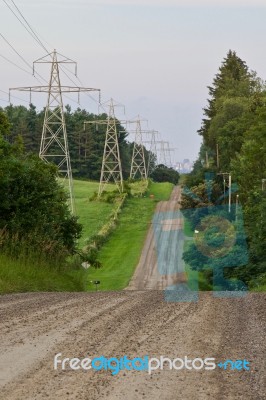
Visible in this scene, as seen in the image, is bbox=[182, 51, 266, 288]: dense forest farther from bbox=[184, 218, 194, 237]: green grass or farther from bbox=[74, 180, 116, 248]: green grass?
bbox=[74, 180, 116, 248]: green grass

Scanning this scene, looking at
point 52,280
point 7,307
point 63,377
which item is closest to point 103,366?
point 63,377

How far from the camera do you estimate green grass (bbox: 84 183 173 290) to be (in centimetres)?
6500

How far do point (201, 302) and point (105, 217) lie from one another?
279ft

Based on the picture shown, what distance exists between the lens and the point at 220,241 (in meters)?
39.1

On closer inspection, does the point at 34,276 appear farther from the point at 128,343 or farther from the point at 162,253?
the point at 162,253

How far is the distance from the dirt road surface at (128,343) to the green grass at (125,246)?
38.3 metres

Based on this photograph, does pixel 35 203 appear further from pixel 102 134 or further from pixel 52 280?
pixel 102 134

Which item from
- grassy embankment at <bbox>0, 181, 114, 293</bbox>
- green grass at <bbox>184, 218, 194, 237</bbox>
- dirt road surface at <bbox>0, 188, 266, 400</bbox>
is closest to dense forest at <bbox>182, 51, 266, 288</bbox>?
green grass at <bbox>184, 218, 194, 237</bbox>

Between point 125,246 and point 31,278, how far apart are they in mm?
60284

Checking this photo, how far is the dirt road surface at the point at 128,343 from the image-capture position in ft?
26.2

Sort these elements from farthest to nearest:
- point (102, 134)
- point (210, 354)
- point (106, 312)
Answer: point (102, 134)
point (106, 312)
point (210, 354)

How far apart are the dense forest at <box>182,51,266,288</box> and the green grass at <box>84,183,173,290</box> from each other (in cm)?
612

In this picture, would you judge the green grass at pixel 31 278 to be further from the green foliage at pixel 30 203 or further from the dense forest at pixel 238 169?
the dense forest at pixel 238 169

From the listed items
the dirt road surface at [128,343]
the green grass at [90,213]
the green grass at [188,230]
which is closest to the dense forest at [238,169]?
the green grass at [188,230]
